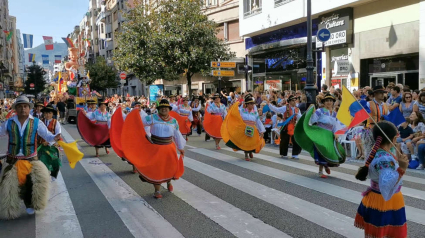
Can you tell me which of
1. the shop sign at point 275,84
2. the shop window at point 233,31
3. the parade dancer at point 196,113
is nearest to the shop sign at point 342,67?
the shop sign at point 275,84

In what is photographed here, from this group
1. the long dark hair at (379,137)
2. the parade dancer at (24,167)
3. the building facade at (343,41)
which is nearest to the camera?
the long dark hair at (379,137)

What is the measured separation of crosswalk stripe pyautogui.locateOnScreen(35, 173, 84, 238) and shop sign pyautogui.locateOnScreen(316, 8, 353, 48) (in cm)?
1533

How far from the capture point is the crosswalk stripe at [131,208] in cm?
508

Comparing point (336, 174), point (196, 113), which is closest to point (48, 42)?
point (196, 113)

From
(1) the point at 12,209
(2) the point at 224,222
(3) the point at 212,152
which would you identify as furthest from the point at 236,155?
(1) the point at 12,209

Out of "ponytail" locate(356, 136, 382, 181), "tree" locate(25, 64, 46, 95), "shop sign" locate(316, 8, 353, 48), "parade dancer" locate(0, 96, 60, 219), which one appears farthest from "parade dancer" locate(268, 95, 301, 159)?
"tree" locate(25, 64, 46, 95)

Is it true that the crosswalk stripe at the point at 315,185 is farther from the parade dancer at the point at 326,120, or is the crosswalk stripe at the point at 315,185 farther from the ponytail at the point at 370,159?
the ponytail at the point at 370,159

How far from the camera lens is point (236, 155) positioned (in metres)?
11.4

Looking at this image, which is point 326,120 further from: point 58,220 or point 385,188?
point 58,220

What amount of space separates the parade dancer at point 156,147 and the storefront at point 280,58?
48.6ft

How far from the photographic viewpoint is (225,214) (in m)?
5.75

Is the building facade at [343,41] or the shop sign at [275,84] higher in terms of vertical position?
the building facade at [343,41]

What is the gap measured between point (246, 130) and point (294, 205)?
4629 mm

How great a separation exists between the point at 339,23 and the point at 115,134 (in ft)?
45.5
